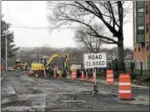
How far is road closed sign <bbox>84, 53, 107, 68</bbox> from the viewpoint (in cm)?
2006

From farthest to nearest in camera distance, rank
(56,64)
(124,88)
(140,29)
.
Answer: (140,29)
(56,64)
(124,88)

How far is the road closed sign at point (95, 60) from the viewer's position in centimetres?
2006

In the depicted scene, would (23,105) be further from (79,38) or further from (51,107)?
(79,38)

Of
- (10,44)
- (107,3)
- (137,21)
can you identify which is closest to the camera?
(107,3)

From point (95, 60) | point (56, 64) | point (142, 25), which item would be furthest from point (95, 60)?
point (142, 25)

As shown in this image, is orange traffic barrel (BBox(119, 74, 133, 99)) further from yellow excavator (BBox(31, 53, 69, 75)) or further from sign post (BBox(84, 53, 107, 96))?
yellow excavator (BBox(31, 53, 69, 75))

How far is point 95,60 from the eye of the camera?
20.2m

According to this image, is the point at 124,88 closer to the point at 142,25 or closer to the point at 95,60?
the point at 95,60

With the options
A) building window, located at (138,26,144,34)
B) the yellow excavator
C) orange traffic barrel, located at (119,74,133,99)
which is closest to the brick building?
building window, located at (138,26,144,34)

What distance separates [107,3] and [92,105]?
31.3m

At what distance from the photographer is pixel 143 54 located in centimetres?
6669

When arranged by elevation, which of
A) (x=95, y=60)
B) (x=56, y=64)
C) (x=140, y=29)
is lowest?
(x=95, y=60)

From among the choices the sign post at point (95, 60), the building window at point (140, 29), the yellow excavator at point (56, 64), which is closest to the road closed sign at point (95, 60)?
Answer: the sign post at point (95, 60)

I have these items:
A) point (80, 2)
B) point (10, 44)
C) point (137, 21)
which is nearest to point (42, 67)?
point (80, 2)
